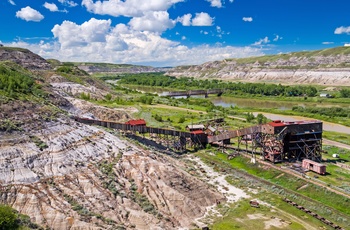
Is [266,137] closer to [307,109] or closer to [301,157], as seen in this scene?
[301,157]

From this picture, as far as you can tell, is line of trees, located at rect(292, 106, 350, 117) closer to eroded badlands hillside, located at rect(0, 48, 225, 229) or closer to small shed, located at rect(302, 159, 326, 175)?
small shed, located at rect(302, 159, 326, 175)

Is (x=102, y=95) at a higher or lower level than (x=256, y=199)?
higher

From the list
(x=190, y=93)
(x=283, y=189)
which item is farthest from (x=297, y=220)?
(x=190, y=93)

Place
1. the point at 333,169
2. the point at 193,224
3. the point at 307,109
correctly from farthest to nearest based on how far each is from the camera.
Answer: the point at 307,109
the point at 333,169
the point at 193,224

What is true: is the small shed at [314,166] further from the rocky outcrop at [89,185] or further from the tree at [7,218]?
the tree at [7,218]

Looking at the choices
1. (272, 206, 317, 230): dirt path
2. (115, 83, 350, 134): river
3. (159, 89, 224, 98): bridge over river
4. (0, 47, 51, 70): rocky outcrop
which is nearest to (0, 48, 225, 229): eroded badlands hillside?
(272, 206, 317, 230): dirt path

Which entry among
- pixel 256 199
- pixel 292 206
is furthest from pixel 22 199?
pixel 292 206

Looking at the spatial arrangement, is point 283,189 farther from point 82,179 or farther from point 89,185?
point 82,179
